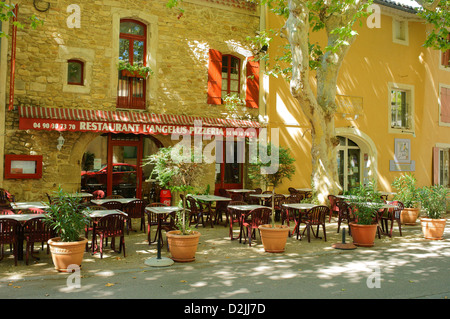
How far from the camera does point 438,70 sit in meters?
17.6

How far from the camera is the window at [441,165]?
17344 mm

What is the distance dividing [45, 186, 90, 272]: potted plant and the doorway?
1203 cm

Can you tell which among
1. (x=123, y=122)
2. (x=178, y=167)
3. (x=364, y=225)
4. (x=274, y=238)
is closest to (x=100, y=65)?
(x=123, y=122)

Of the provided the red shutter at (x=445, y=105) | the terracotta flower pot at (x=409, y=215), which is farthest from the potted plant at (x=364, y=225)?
the red shutter at (x=445, y=105)

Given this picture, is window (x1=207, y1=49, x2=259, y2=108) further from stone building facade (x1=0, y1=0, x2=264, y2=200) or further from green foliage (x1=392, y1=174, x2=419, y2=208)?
green foliage (x1=392, y1=174, x2=419, y2=208)

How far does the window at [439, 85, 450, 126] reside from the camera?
1764 cm

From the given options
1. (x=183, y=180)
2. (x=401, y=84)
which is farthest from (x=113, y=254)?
(x=401, y=84)

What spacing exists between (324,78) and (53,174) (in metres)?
7.97

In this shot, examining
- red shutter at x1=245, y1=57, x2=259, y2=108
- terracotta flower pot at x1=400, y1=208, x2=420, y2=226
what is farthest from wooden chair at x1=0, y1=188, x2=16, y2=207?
terracotta flower pot at x1=400, y1=208, x2=420, y2=226

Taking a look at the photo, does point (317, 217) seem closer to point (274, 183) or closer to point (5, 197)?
point (274, 183)

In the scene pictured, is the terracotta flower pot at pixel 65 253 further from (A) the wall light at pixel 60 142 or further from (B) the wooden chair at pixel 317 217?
(A) the wall light at pixel 60 142

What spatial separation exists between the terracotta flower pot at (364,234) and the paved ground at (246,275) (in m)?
0.19

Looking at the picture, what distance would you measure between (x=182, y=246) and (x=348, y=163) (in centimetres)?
1126

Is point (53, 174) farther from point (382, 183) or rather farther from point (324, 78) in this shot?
point (382, 183)
